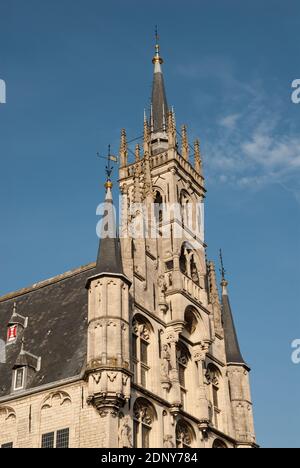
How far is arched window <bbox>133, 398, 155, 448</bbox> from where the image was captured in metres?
46.7

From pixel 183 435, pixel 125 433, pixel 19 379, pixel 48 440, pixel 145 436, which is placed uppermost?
pixel 19 379

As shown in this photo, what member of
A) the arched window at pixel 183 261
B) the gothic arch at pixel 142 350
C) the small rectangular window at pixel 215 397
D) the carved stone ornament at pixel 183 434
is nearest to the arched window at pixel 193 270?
the arched window at pixel 183 261

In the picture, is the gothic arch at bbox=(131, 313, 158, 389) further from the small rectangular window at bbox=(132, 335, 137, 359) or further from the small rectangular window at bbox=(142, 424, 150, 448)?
the small rectangular window at bbox=(142, 424, 150, 448)

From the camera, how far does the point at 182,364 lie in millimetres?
54031

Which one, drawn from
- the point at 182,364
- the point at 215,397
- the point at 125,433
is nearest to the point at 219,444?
the point at 215,397

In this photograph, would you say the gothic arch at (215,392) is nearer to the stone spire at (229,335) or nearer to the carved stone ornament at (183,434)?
the stone spire at (229,335)

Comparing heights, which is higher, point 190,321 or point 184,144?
point 184,144

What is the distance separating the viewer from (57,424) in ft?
151

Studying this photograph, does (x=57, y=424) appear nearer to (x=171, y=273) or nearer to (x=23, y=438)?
(x=23, y=438)

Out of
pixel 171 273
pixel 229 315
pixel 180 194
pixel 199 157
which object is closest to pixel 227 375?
pixel 229 315

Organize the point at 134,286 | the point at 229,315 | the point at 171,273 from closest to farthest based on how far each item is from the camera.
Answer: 1. the point at 134,286
2. the point at 171,273
3. the point at 229,315

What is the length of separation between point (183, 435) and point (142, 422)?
448 cm

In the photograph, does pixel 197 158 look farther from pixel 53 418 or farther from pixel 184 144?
pixel 53 418
